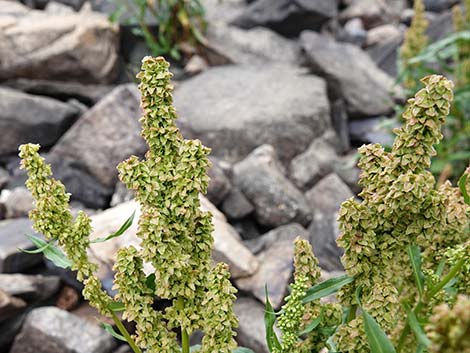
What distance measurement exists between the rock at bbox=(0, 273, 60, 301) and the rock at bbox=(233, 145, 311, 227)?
121cm

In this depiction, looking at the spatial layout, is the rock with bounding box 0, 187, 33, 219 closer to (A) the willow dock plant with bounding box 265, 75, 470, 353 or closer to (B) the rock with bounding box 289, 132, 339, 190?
(B) the rock with bounding box 289, 132, 339, 190

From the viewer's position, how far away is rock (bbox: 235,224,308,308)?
2.80 meters

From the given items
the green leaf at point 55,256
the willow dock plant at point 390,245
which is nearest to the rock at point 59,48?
the green leaf at point 55,256

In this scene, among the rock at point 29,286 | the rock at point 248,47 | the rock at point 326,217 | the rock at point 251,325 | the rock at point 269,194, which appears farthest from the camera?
the rock at point 248,47

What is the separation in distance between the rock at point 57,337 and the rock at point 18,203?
0.95 m

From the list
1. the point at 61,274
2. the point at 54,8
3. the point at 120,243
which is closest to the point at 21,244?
the point at 61,274

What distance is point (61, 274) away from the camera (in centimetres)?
299

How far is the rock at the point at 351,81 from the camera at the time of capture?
495cm

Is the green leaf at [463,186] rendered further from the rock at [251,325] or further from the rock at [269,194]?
the rock at [269,194]

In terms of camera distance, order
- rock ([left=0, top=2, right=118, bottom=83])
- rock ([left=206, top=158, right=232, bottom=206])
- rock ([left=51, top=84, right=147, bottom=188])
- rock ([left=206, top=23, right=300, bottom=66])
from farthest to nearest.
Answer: rock ([left=206, top=23, right=300, bottom=66]) → rock ([left=0, top=2, right=118, bottom=83]) → rock ([left=51, top=84, right=147, bottom=188]) → rock ([left=206, top=158, right=232, bottom=206])

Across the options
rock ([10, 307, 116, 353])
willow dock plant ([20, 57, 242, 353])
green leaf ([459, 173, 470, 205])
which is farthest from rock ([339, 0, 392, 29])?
willow dock plant ([20, 57, 242, 353])

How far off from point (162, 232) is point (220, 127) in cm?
314

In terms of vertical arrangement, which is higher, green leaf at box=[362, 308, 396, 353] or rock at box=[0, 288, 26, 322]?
green leaf at box=[362, 308, 396, 353]

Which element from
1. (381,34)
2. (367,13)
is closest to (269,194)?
(381,34)
